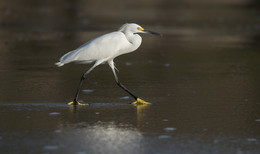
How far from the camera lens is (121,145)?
19.5 feet

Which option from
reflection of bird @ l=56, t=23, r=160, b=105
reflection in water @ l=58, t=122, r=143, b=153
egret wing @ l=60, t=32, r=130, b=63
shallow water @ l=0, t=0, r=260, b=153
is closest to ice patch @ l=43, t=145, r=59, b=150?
shallow water @ l=0, t=0, r=260, b=153

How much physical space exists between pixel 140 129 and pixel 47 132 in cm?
101

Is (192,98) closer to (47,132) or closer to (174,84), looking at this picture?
(174,84)

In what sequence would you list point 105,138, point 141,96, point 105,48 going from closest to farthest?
point 105,138, point 105,48, point 141,96

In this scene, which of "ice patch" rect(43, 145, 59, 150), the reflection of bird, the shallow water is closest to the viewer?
"ice patch" rect(43, 145, 59, 150)

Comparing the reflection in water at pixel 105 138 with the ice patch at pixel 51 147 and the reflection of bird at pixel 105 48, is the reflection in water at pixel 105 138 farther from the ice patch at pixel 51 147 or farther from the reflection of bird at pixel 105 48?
the reflection of bird at pixel 105 48

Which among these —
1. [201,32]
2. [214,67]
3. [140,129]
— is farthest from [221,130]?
[201,32]

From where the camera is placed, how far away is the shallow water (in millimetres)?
6137

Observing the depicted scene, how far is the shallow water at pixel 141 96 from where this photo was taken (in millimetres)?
6137

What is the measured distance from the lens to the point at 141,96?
343 inches

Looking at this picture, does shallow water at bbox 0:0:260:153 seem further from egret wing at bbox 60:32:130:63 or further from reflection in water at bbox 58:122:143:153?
egret wing at bbox 60:32:130:63

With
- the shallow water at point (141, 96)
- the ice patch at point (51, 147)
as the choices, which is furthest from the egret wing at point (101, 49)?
the ice patch at point (51, 147)

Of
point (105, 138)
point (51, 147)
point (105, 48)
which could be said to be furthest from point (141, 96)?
point (51, 147)

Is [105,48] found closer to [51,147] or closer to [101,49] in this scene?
[101,49]
